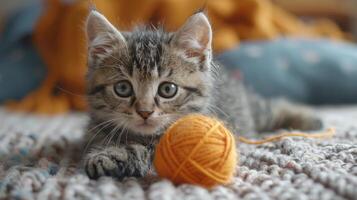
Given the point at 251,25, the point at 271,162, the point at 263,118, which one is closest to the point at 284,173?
the point at 271,162

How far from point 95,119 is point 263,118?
0.79m

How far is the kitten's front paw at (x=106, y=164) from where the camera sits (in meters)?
1.04

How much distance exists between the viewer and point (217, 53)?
2162 millimetres

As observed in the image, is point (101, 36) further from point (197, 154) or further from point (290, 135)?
point (290, 135)

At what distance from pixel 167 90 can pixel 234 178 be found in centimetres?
33

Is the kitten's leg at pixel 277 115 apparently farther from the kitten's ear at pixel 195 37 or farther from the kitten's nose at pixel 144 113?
the kitten's nose at pixel 144 113

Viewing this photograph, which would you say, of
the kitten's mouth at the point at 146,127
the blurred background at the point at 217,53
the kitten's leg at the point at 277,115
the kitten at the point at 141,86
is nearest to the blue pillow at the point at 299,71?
the blurred background at the point at 217,53

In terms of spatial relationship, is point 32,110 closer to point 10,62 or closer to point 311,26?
point 10,62

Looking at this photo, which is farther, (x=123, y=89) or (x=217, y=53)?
(x=217, y=53)

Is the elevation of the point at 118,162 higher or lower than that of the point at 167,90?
lower

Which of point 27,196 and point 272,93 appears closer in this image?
point 27,196

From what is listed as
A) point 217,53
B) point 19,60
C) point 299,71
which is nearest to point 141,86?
point 217,53

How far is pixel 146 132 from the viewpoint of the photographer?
1.21 meters

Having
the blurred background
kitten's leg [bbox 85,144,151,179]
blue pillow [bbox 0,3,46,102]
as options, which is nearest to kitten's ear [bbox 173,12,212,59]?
kitten's leg [bbox 85,144,151,179]
